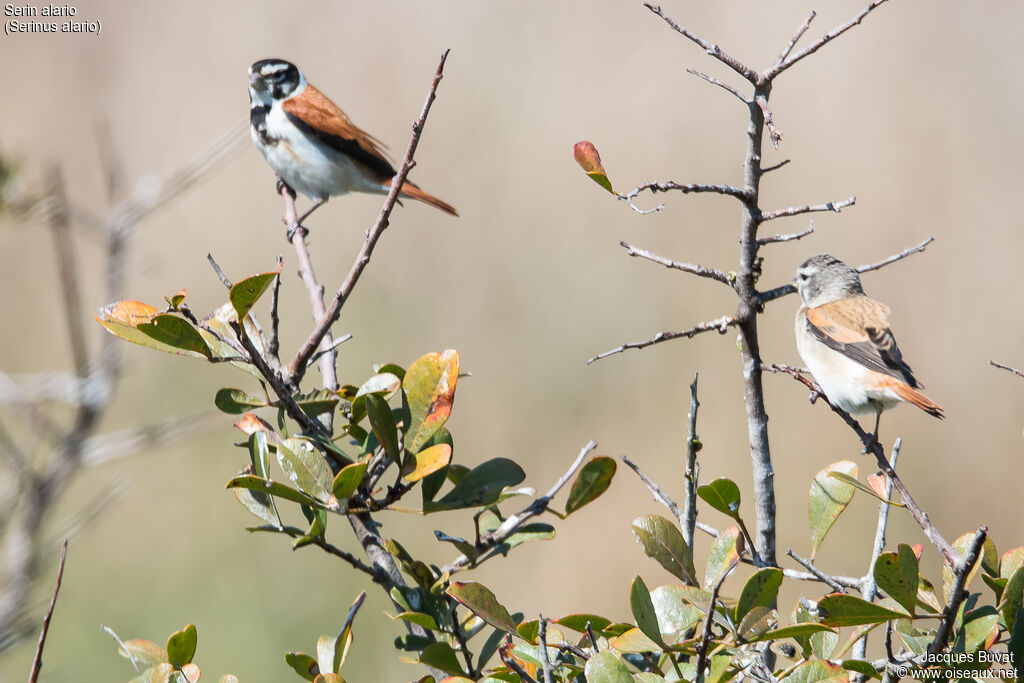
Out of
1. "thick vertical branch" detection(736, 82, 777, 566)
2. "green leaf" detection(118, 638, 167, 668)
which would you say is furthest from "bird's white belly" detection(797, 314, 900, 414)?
"green leaf" detection(118, 638, 167, 668)

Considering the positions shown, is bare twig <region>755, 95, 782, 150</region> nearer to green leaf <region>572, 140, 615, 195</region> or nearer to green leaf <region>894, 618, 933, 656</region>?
green leaf <region>572, 140, 615, 195</region>

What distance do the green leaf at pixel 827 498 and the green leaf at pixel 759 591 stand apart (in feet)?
0.99

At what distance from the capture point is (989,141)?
4.52 m

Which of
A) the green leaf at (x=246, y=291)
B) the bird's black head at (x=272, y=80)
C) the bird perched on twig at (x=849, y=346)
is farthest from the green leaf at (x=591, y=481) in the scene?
the bird's black head at (x=272, y=80)

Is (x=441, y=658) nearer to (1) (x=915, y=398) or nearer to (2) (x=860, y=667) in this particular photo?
(2) (x=860, y=667)

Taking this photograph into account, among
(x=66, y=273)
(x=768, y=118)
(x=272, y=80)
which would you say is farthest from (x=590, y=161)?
(x=272, y=80)

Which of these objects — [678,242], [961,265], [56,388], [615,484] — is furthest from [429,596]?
[961,265]

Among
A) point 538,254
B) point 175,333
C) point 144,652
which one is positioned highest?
point 175,333

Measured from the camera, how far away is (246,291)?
992mm

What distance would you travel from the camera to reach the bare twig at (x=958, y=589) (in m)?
0.84

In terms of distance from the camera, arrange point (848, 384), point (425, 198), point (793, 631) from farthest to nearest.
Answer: point (425, 198) → point (848, 384) → point (793, 631)

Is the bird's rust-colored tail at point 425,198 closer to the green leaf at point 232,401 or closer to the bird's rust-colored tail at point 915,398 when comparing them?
the bird's rust-colored tail at point 915,398

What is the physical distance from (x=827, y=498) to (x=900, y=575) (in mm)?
279

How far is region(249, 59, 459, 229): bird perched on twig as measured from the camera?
14.5 ft
